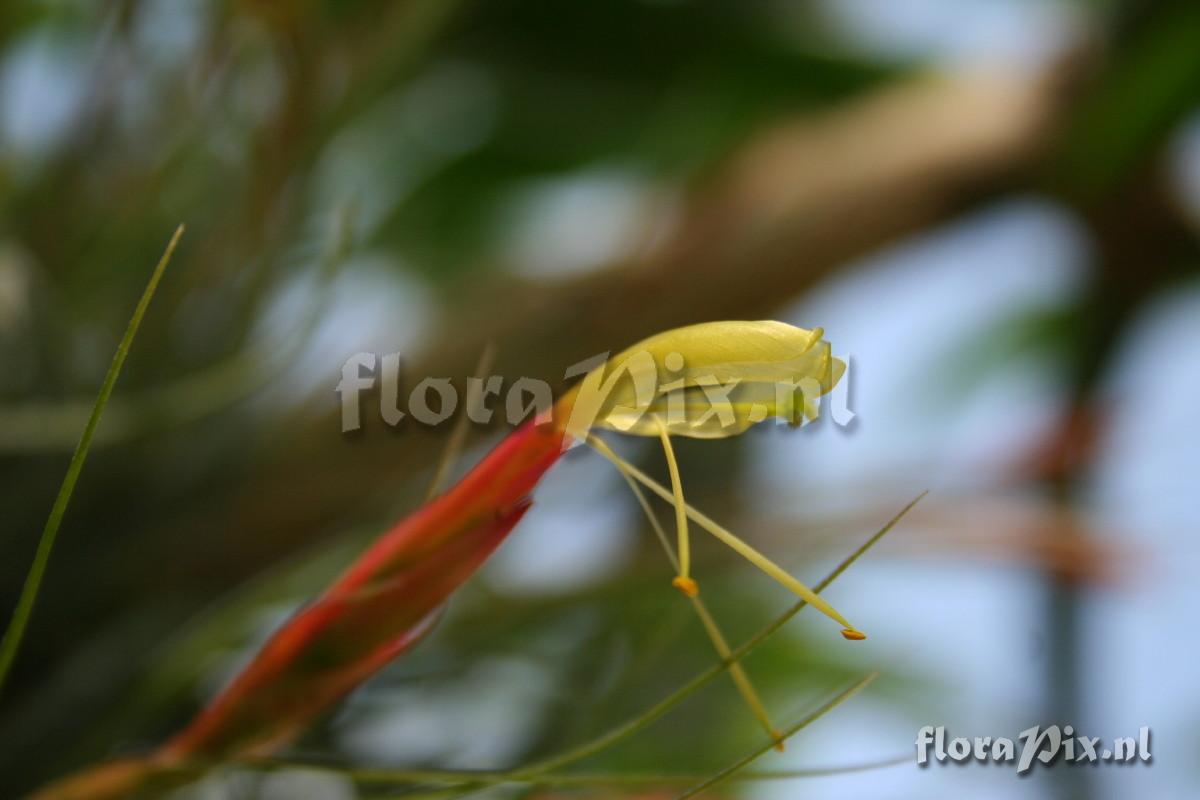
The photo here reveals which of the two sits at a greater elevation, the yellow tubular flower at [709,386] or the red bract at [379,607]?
the yellow tubular flower at [709,386]

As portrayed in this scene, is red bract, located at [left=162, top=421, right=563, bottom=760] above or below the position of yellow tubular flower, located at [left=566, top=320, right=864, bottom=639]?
below

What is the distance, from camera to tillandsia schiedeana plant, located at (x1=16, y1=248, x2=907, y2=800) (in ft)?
0.39

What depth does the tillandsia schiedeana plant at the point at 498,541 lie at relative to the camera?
0.12 m

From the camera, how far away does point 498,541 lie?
12cm

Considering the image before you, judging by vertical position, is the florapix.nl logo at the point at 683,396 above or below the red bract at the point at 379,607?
above

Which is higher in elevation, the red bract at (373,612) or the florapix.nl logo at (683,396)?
the florapix.nl logo at (683,396)

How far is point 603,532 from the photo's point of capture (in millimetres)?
333

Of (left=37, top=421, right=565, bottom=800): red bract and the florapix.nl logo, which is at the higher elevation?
the florapix.nl logo

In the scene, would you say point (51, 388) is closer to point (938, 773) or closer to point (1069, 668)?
point (938, 773)

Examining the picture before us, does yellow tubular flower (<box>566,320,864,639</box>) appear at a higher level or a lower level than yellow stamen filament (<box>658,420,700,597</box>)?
higher

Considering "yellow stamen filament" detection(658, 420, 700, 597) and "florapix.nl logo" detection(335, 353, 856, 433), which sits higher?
"florapix.nl logo" detection(335, 353, 856, 433)

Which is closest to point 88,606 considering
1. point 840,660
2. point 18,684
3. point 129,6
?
point 18,684

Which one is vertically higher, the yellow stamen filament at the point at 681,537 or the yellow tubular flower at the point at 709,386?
the yellow tubular flower at the point at 709,386

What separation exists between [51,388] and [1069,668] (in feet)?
1.21
